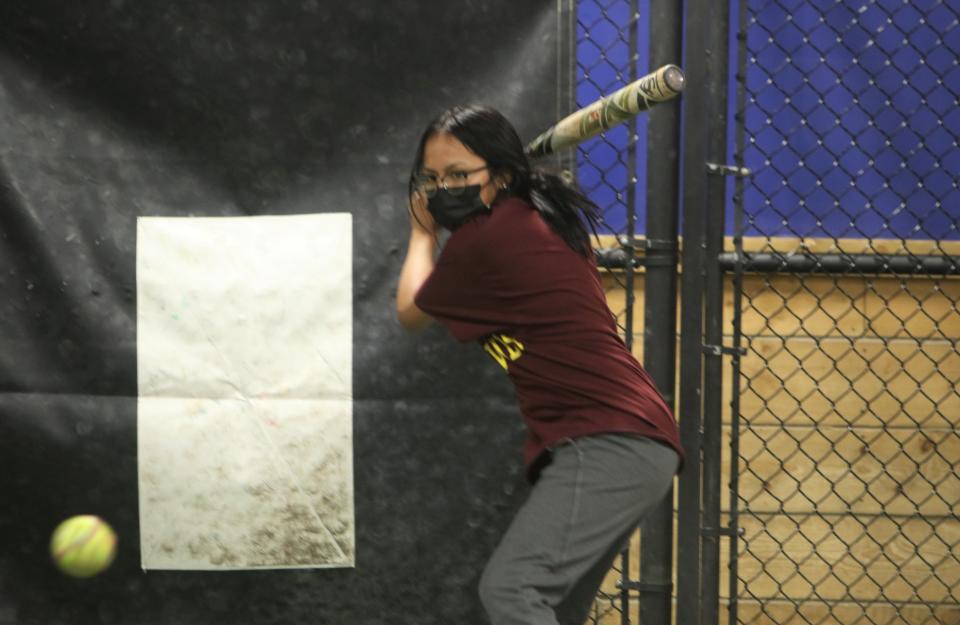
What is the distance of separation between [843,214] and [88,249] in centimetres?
221

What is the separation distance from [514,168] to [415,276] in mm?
328

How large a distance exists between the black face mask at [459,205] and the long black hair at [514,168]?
7cm

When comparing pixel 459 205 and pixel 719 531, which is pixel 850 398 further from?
pixel 459 205

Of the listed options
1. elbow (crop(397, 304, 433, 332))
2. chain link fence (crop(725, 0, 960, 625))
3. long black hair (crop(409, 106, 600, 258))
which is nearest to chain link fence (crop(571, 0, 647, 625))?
chain link fence (crop(725, 0, 960, 625))

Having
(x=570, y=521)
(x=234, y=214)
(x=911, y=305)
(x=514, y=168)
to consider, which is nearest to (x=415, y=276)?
(x=514, y=168)

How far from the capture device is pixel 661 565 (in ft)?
8.11

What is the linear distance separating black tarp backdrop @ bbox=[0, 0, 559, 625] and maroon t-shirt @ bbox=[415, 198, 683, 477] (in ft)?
1.48

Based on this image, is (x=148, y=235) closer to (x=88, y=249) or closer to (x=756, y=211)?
(x=88, y=249)

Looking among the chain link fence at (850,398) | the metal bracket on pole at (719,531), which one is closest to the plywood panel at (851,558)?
the chain link fence at (850,398)

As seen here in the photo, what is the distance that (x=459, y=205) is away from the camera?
86.6 inches

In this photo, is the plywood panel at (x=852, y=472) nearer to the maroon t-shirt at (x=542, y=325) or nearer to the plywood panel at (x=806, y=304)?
the plywood panel at (x=806, y=304)

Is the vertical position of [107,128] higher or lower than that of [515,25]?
lower

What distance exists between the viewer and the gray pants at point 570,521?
1.89 metres

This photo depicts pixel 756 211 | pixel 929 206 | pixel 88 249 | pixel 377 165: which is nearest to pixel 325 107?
pixel 377 165
